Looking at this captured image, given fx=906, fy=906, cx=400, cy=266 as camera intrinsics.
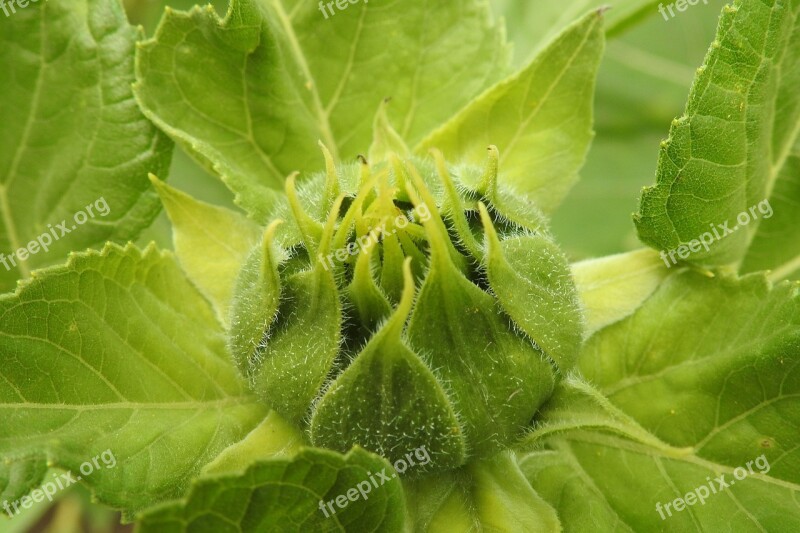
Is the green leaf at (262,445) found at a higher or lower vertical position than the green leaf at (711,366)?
higher

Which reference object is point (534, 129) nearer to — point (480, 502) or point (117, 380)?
point (480, 502)

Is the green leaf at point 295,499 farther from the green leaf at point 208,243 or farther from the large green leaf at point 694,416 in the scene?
the green leaf at point 208,243

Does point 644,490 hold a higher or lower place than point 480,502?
lower

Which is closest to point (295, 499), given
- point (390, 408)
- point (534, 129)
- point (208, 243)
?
point (390, 408)

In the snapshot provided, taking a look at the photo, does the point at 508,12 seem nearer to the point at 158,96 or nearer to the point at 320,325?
the point at 158,96

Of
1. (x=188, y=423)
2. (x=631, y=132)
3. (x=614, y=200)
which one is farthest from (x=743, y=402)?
(x=631, y=132)

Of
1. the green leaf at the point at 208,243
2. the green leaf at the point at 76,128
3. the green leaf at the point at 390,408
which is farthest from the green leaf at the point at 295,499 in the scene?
the green leaf at the point at 76,128

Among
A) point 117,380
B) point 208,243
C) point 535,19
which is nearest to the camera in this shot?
point 117,380
